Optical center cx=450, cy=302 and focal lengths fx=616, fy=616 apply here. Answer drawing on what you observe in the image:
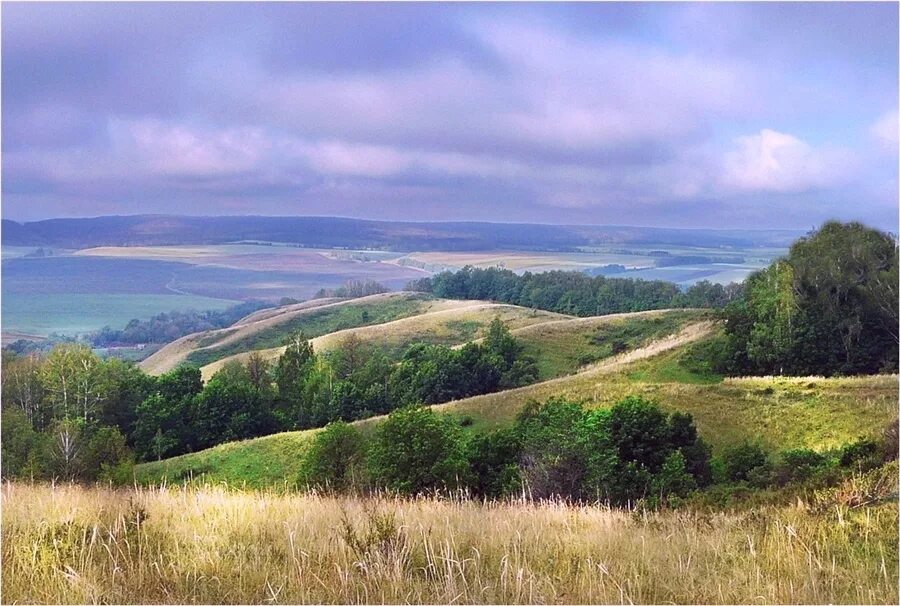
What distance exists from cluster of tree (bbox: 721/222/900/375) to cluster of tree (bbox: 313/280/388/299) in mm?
11580

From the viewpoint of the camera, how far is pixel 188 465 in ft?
49.8

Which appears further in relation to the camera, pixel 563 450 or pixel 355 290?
pixel 355 290

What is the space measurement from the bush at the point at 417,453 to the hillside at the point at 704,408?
2.49 meters

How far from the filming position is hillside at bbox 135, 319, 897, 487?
1470cm

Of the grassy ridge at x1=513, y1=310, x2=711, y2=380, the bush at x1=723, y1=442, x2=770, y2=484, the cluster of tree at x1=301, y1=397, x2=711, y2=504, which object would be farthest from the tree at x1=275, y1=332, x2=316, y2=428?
the bush at x1=723, y1=442, x2=770, y2=484

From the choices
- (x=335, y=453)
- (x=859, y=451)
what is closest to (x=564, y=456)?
(x=335, y=453)

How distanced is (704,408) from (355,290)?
37.7 feet

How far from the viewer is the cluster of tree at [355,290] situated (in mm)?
20031

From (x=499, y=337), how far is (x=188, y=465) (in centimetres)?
910

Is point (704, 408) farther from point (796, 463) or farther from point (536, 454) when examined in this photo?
point (536, 454)

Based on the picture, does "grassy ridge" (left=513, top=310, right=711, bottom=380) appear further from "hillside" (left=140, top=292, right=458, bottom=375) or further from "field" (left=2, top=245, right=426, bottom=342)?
"field" (left=2, top=245, right=426, bottom=342)

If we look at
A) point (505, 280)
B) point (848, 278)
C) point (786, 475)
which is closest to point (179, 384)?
point (505, 280)

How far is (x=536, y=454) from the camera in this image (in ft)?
39.2

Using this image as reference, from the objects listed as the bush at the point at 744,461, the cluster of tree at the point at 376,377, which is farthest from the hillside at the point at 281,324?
the bush at the point at 744,461
